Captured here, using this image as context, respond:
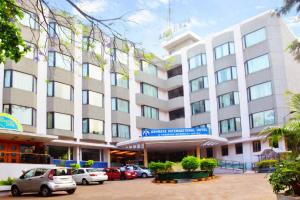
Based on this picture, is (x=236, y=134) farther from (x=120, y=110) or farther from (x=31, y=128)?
(x=31, y=128)

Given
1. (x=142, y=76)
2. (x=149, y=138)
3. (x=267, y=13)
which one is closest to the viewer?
(x=149, y=138)

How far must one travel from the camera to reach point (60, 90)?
1575 inches

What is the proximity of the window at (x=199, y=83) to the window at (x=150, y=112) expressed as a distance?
19.0 feet

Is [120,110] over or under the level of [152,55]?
over

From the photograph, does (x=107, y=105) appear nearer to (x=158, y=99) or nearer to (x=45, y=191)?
(x=158, y=99)

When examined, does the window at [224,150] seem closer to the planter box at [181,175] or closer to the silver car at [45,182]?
the planter box at [181,175]

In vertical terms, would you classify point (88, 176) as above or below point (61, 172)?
below

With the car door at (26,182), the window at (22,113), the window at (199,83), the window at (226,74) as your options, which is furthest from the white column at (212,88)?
the car door at (26,182)

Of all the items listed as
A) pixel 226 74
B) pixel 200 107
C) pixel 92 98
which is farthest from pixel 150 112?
pixel 226 74

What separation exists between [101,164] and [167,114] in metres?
14.3

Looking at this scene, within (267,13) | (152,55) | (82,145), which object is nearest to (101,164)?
(82,145)

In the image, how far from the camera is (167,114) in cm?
5494

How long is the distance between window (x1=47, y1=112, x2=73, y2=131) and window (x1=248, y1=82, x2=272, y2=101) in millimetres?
20309

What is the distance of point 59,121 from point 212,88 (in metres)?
19.9
